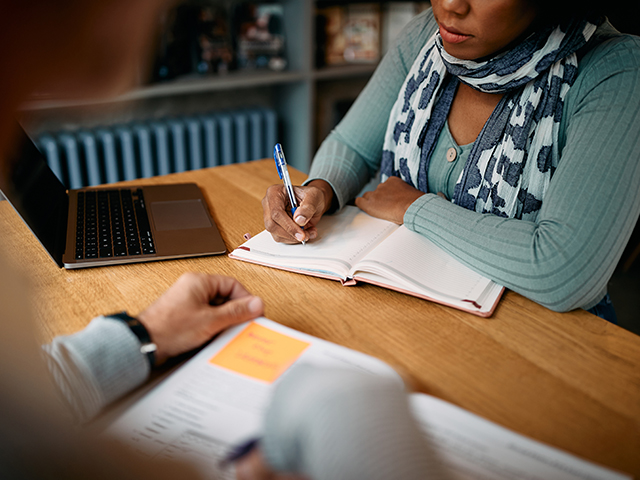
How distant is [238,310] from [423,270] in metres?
0.32

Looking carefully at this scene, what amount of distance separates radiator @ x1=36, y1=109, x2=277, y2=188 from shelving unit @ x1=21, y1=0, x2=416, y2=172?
0.31 feet

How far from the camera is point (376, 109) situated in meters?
1.20

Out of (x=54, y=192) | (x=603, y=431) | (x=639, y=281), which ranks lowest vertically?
(x=639, y=281)

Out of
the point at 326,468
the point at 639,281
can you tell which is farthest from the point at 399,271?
the point at 639,281

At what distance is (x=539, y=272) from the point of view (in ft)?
2.38

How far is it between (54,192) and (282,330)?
0.63 meters

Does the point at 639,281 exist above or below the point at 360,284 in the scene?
below

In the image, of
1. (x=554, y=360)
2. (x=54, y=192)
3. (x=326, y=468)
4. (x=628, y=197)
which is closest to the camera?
(x=326, y=468)

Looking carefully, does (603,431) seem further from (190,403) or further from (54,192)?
(54,192)

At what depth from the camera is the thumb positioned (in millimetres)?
615

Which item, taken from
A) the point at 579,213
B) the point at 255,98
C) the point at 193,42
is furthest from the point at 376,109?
the point at 255,98

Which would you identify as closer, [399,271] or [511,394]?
[511,394]

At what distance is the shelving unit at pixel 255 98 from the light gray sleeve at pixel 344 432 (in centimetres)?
186

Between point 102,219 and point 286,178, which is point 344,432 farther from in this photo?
point 102,219
